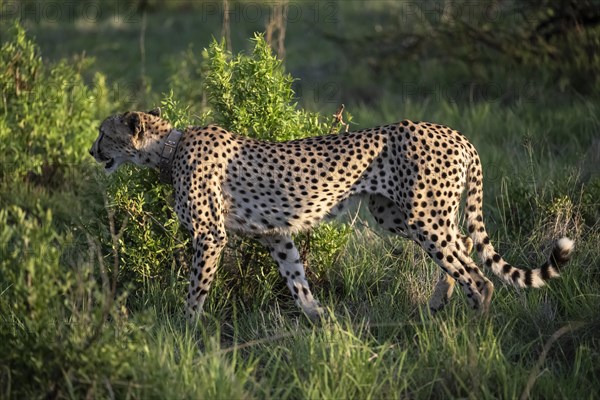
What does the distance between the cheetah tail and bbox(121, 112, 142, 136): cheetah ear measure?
1796 millimetres

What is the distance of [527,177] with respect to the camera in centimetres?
604

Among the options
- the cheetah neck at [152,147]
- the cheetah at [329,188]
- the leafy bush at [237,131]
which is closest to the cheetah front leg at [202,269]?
the cheetah at [329,188]

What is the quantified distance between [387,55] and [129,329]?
665cm

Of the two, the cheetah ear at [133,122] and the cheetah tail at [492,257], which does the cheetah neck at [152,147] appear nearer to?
the cheetah ear at [133,122]

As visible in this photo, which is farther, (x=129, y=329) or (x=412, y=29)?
(x=412, y=29)

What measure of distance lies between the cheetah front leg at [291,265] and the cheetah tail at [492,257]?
37.5 inches

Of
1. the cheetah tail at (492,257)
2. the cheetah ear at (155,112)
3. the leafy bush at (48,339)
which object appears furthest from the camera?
the cheetah ear at (155,112)

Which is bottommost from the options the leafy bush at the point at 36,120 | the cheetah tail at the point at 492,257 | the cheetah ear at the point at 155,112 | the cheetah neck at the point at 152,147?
the leafy bush at the point at 36,120

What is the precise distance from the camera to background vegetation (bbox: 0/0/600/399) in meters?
3.83

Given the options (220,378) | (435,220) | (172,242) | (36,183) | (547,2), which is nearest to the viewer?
(220,378)

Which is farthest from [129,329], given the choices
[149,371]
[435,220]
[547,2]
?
[547,2]

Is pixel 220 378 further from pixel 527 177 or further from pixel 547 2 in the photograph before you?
pixel 547 2

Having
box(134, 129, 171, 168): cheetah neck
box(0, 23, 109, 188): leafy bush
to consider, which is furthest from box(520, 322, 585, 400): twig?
box(0, 23, 109, 188): leafy bush

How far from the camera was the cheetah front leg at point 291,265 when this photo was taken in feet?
16.4
